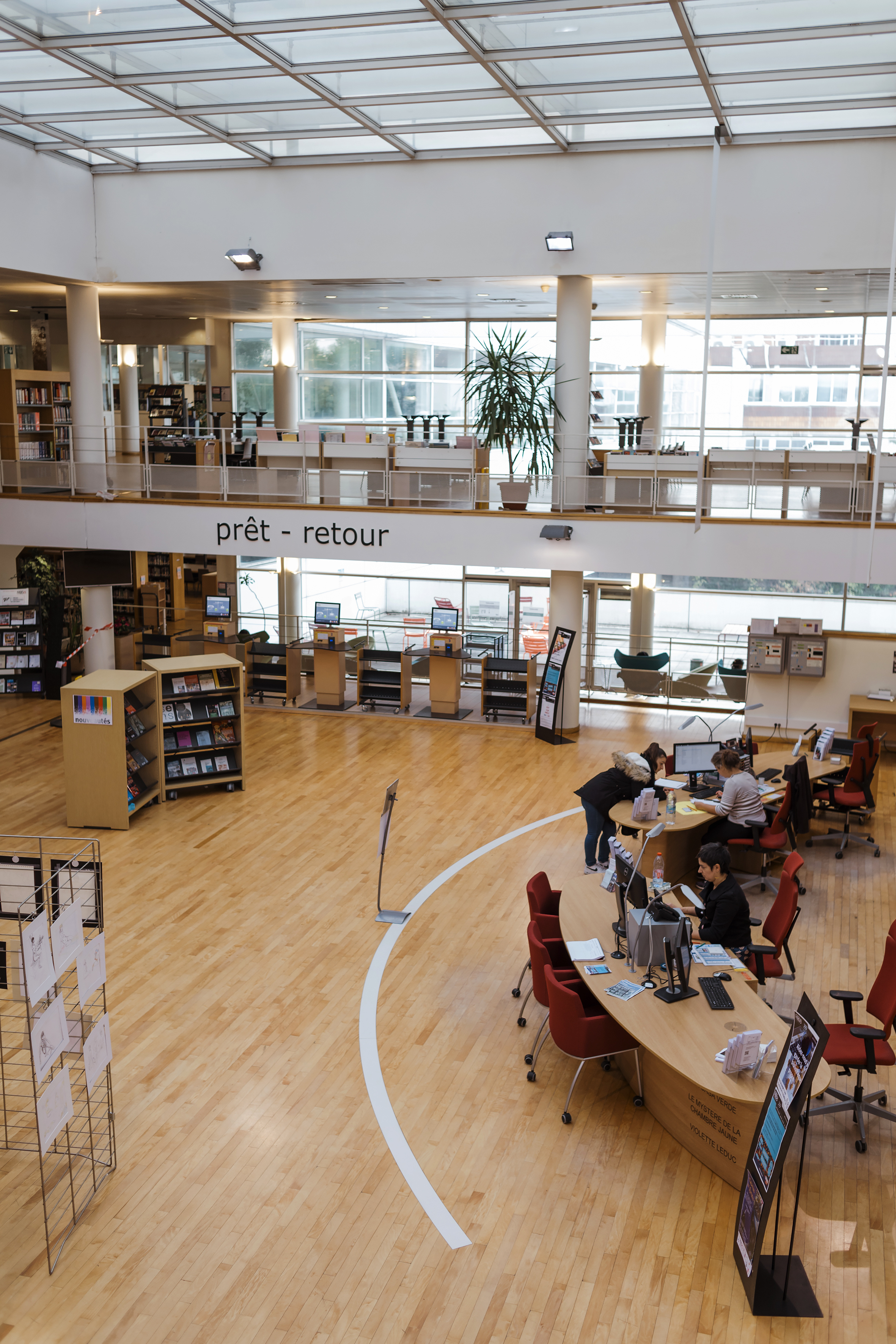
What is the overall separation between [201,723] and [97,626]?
4990 millimetres

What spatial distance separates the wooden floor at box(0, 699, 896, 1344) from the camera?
4688mm

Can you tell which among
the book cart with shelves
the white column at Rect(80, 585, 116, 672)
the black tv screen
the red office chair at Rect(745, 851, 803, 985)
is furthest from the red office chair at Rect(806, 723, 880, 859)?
the white column at Rect(80, 585, 116, 672)

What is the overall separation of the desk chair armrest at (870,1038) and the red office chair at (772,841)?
3.36 metres

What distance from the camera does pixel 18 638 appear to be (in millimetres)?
14484

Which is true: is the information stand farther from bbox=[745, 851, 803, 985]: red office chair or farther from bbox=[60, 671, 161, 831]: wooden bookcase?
bbox=[60, 671, 161, 831]: wooden bookcase

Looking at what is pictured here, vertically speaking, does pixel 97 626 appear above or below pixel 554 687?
above

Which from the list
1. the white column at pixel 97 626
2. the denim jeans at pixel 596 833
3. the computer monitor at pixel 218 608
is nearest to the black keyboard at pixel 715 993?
the denim jeans at pixel 596 833

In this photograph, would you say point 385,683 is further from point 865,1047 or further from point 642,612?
point 865,1047

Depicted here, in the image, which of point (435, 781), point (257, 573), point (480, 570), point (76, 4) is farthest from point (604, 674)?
point (76, 4)

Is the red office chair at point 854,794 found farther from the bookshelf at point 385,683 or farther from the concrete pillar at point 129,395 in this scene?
the concrete pillar at point 129,395

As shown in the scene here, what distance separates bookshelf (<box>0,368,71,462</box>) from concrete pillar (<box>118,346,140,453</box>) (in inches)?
128

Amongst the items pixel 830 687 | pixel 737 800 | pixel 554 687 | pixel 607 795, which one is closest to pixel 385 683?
pixel 554 687

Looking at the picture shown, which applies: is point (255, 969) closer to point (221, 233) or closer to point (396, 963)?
point (396, 963)

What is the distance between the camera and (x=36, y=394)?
54.1 ft
